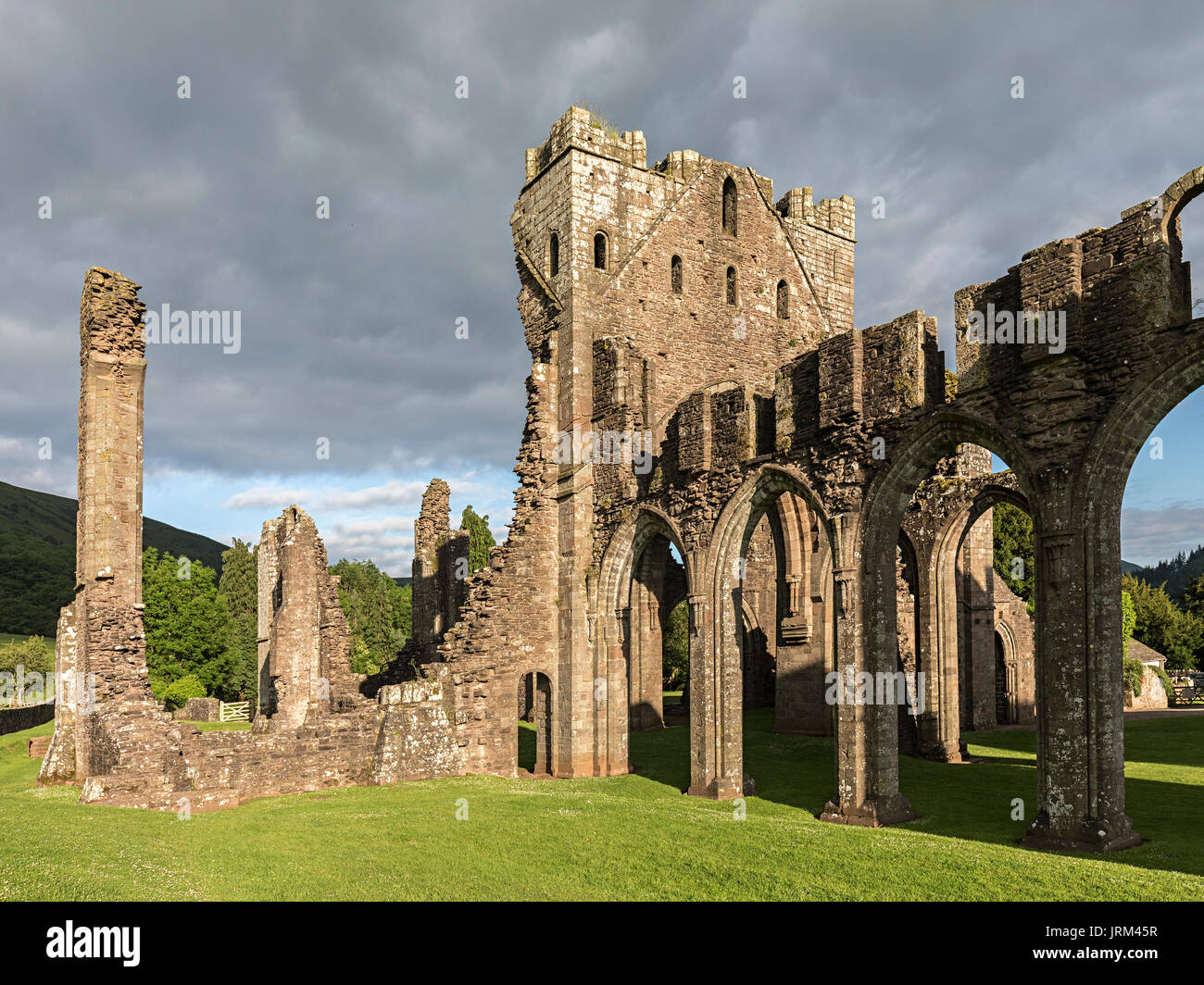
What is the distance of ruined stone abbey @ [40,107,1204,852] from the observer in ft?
32.8

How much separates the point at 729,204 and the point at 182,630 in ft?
110

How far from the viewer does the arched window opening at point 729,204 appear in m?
23.2

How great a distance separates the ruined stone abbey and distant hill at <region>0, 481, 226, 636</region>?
24.9m

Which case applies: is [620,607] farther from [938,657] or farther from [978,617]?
[978,617]

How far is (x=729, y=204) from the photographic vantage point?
76.6ft

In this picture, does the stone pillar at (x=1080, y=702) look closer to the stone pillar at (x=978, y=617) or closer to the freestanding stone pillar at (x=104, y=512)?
the stone pillar at (x=978, y=617)

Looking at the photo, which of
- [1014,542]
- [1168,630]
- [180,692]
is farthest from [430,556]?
[1168,630]

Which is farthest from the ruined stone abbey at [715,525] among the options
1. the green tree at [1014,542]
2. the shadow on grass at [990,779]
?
the green tree at [1014,542]

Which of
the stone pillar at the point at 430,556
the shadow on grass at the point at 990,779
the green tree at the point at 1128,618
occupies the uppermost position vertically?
the stone pillar at the point at 430,556

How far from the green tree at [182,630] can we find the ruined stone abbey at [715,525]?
20.5 meters

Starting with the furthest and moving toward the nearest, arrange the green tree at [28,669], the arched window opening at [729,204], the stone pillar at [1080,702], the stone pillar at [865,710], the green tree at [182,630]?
the green tree at [28,669] → the green tree at [182,630] → the arched window opening at [729,204] → the stone pillar at [865,710] → the stone pillar at [1080,702]

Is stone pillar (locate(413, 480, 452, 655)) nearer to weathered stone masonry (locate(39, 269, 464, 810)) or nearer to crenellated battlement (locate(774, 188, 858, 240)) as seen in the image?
weathered stone masonry (locate(39, 269, 464, 810))
